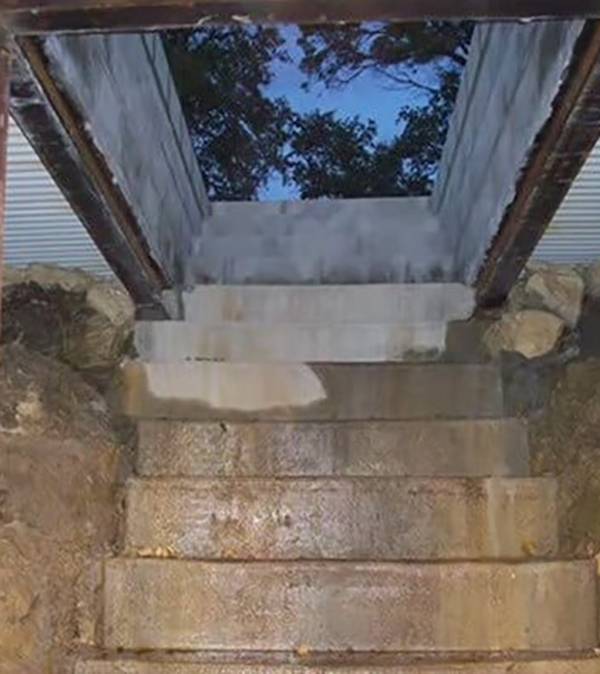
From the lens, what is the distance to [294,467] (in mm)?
3574

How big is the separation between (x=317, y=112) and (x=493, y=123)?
196 cm

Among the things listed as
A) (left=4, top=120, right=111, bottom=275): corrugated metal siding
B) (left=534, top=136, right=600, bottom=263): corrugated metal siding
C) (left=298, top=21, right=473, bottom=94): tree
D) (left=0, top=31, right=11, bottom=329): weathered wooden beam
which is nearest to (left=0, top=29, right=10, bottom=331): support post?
(left=0, top=31, right=11, bottom=329): weathered wooden beam

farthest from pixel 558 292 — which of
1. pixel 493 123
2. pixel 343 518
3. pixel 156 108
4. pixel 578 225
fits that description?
pixel 156 108

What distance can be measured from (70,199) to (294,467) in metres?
1.29

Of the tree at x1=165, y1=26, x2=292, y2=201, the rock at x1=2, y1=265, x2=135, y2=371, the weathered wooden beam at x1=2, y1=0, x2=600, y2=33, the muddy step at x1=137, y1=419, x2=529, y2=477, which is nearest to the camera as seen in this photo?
the weathered wooden beam at x1=2, y1=0, x2=600, y2=33

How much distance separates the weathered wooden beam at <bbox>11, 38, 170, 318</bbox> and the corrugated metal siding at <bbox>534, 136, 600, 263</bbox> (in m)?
1.24

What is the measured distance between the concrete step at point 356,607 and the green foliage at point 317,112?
2322 mm

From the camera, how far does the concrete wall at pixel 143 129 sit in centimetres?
239

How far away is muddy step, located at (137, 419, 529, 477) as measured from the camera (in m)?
3.54

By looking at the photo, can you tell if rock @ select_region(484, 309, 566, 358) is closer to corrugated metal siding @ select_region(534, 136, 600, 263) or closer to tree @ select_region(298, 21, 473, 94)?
corrugated metal siding @ select_region(534, 136, 600, 263)

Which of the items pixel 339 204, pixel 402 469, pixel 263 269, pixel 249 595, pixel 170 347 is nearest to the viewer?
pixel 249 595

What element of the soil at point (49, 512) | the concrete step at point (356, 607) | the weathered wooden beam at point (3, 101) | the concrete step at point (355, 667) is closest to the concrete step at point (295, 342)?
the soil at point (49, 512)

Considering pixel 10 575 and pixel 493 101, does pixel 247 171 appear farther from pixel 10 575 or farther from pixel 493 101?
pixel 10 575

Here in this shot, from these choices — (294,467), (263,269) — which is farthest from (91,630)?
(263,269)
